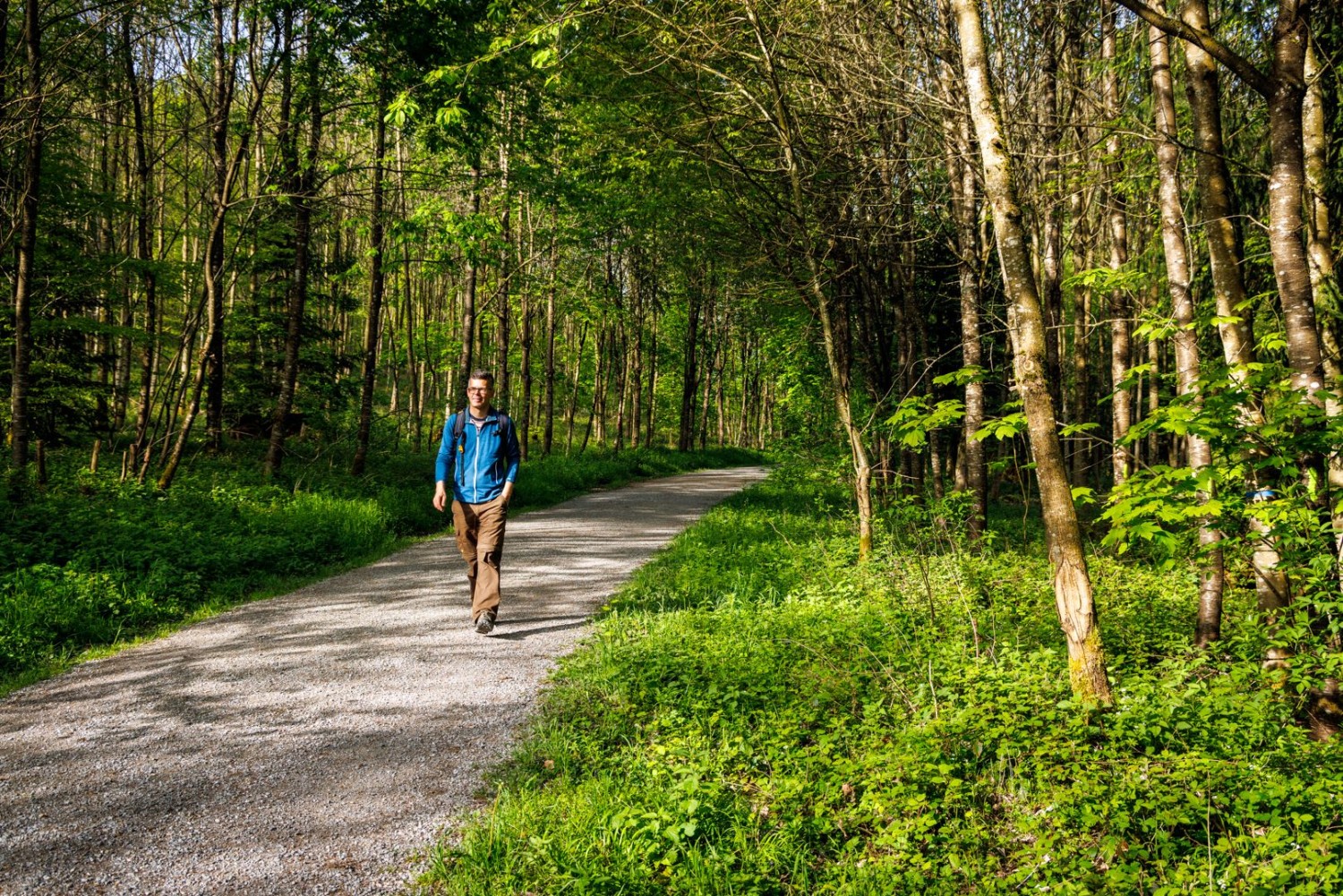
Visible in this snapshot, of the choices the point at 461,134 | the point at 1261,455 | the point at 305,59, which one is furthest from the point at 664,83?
the point at 1261,455

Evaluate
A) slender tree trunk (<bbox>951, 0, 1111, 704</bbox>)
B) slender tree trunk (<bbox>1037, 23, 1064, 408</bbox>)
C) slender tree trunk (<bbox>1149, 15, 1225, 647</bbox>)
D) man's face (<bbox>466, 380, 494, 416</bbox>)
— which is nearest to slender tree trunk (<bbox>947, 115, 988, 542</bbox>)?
slender tree trunk (<bbox>1037, 23, 1064, 408</bbox>)

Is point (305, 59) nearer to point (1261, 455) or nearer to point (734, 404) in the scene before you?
point (1261, 455)

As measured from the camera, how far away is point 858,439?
8070 mm

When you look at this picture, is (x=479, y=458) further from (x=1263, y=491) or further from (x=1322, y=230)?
(x=1322, y=230)

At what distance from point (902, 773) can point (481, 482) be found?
4234mm

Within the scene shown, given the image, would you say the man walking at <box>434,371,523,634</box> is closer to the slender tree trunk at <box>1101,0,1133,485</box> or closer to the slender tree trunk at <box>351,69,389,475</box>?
the slender tree trunk at <box>1101,0,1133,485</box>

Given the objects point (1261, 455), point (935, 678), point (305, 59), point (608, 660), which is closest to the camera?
point (1261, 455)

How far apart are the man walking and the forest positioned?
115 cm

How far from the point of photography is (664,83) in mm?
9203

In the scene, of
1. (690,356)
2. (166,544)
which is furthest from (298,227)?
(690,356)

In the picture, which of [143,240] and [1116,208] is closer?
[1116,208]

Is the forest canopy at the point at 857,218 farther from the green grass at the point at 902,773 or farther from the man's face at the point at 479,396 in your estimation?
the man's face at the point at 479,396

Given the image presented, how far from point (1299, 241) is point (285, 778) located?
20.4ft

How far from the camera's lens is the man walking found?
6.30 m
